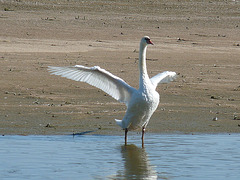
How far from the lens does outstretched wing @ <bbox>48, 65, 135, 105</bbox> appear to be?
884 cm

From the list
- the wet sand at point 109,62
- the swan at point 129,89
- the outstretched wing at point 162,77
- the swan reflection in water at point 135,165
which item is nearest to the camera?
the swan reflection in water at point 135,165

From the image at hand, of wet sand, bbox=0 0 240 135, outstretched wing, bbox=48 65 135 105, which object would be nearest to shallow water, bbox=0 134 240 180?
wet sand, bbox=0 0 240 135

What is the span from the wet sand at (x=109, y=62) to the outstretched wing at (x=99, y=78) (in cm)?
85

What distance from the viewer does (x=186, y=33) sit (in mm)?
24094

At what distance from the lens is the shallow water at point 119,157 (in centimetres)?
729

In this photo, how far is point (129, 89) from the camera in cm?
878

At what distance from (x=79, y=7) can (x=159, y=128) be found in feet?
74.1

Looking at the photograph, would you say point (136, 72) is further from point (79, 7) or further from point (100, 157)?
point (79, 7)

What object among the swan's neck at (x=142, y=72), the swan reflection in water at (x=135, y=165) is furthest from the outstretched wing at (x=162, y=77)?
the swan reflection in water at (x=135, y=165)

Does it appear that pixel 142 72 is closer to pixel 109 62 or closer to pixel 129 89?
pixel 129 89

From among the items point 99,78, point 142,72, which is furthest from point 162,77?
point 99,78

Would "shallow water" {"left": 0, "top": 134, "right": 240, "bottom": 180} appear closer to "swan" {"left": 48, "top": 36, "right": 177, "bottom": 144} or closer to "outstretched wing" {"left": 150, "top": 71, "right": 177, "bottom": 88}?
"swan" {"left": 48, "top": 36, "right": 177, "bottom": 144}

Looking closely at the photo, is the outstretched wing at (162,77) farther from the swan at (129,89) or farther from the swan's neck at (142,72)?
the swan's neck at (142,72)

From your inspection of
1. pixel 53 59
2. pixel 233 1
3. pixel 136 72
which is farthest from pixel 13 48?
pixel 233 1
